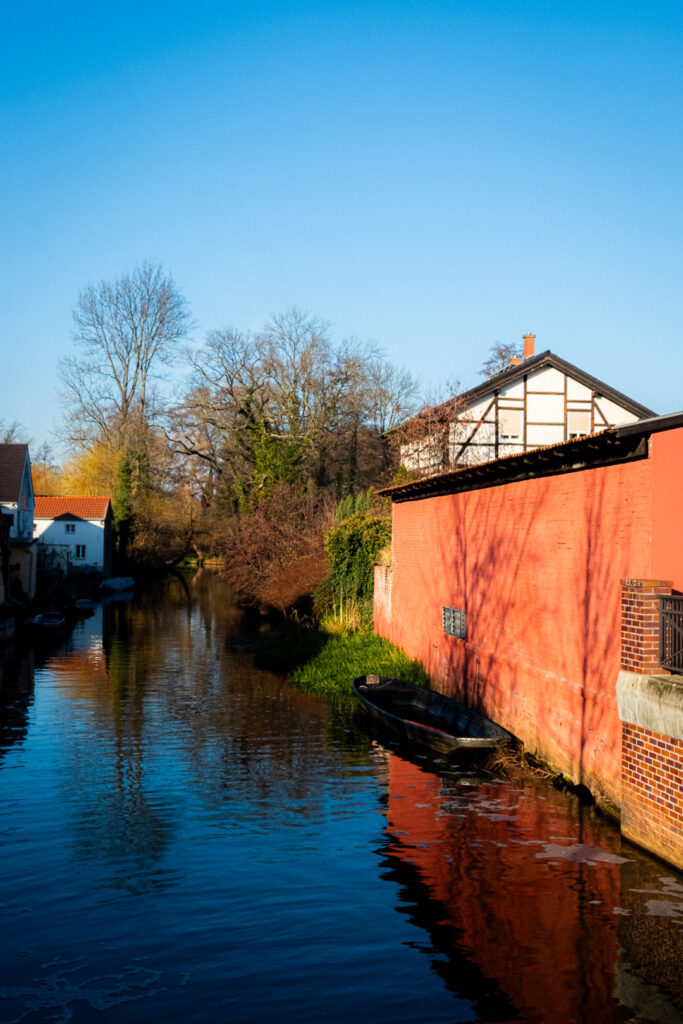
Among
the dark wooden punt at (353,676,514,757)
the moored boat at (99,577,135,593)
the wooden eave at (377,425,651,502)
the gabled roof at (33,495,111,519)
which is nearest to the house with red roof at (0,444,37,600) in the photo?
the moored boat at (99,577,135,593)

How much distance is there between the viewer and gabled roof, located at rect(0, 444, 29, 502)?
142 feet

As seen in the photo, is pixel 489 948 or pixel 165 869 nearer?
pixel 489 948

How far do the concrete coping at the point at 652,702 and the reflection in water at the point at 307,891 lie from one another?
1508mm

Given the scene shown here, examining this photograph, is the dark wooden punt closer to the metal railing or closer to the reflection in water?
the reflection in water

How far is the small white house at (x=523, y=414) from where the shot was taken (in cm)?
3594

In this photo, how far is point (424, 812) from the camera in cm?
1177

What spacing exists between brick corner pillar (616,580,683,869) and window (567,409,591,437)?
28.5 meters

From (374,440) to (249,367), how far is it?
28.0 ft

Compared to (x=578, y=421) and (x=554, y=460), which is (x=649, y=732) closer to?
(x=554, y=460)

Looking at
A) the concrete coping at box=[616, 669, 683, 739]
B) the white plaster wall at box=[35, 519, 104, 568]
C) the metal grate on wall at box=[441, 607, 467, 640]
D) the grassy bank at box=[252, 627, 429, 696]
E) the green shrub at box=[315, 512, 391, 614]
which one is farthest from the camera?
the white plaster wall at box=[35, 519, 104, 568]

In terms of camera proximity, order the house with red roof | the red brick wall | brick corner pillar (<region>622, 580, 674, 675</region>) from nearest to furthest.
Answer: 1. the red brick wall
2. brick corner pillar (<region>622, 580, 674, 675</region>)
3. the house with red roof

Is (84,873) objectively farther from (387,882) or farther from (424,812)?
(424,812)

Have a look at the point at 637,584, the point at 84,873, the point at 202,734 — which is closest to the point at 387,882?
the point at 84,873

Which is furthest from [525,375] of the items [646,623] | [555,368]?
[646,623]
